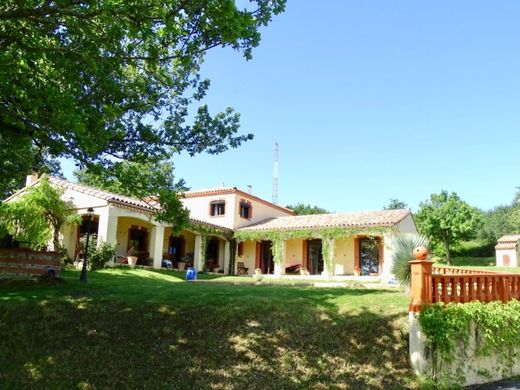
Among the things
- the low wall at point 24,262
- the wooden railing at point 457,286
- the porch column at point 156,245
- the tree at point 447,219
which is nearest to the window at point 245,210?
the porch column at point 156,245

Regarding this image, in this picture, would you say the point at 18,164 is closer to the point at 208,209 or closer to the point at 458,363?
the point at 208,209

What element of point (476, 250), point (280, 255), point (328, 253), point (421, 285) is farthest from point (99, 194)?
point (476, 250)

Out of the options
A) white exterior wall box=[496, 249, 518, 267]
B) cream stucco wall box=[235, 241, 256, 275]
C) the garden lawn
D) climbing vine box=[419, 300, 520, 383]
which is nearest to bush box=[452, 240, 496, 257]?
white exterior wall box=[496, 249, 518, 267]

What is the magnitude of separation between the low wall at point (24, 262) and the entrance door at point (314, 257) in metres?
17.2

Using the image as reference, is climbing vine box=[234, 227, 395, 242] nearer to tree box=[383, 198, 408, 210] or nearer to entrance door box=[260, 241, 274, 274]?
entrance door box=[260, 241, 274, 274]

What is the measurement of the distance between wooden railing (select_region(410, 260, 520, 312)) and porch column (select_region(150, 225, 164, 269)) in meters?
16.4

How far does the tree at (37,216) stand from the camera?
16219 mm

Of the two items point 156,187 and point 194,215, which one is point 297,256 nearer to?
point 194,215

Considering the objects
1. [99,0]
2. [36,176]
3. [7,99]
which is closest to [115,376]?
[7,99]

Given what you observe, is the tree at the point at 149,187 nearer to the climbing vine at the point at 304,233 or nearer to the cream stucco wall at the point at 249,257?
the climbing vine at the point at 304,233

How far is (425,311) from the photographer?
7965 mm

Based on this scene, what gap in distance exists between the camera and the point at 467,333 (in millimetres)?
8172

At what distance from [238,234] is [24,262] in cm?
1614

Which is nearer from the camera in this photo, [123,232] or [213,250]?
[123,232]
